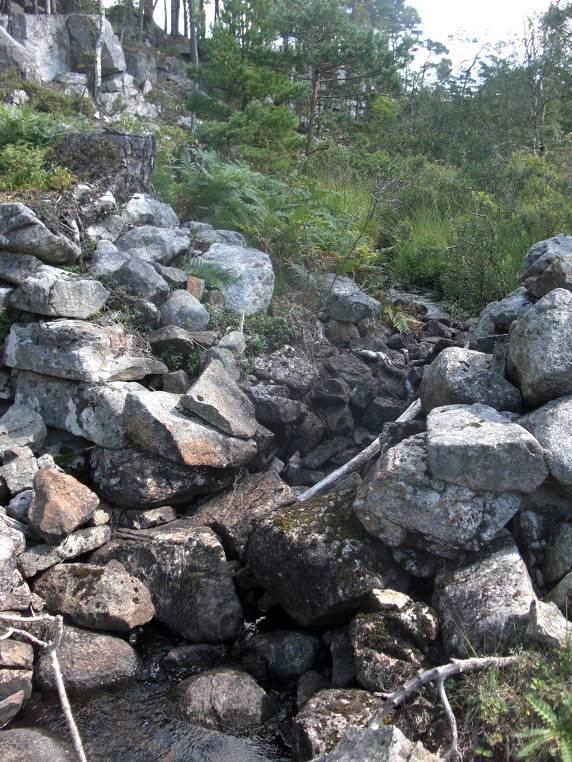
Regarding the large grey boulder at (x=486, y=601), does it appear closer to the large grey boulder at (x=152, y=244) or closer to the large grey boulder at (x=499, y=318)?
the large grey boulder at (x=499, y=318)

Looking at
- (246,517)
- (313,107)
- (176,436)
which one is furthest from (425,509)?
(313,107)

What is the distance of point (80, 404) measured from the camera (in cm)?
672

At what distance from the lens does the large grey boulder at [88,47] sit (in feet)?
79.9

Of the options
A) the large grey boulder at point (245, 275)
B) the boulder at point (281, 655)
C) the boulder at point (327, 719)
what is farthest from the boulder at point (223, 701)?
the large grey boulder at point (245, 275)

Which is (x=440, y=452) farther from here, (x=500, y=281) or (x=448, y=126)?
(x=448, y=126)

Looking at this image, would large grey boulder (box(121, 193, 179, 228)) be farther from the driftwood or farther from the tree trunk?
the tree trunk

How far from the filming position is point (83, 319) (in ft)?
23.3

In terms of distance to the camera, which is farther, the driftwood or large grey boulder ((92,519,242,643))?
the driftwood

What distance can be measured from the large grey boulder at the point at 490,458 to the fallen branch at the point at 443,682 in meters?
1.29

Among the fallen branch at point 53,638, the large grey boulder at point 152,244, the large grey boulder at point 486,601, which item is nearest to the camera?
the fallen branch at point 53,638

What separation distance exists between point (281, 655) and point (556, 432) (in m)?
2.70

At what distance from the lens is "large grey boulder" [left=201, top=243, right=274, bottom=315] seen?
26.8ft

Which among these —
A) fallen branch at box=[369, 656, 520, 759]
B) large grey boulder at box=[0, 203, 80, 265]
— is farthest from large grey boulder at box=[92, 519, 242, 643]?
large grey boulder at box=[0, 203, 80, 265]

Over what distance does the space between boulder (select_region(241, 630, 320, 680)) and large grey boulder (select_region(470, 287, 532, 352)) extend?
140 inches
